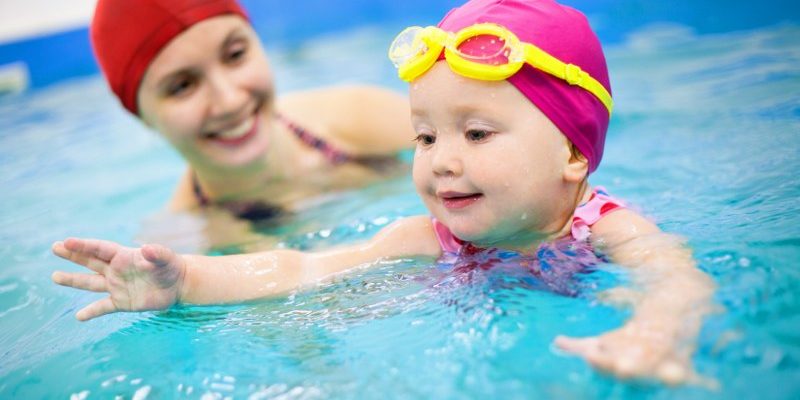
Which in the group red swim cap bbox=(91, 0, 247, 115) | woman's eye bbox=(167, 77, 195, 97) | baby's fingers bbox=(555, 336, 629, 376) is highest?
red swim cap bbox=(91, 0, 247, 115)

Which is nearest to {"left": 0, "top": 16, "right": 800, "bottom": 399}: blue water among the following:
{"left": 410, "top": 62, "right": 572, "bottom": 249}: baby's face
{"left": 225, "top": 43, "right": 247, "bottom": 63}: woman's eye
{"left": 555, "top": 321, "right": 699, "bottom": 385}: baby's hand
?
{"left": 555, "top": 321, "right": 699, "bottom": 385}: baby's hand

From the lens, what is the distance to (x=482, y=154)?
7.56 ft

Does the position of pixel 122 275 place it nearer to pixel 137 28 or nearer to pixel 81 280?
pixel 81 280

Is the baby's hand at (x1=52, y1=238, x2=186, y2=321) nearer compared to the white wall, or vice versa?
the baby's hand at (x1=52, y1=238, x2=186, y2=321)

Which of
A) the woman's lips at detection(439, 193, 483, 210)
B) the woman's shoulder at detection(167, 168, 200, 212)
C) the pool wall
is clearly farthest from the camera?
the pool wall

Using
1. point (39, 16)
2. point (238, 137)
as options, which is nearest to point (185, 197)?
point (238, 137)

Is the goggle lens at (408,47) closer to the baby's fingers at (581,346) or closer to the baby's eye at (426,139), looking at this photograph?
the baby's eye at (426,139)

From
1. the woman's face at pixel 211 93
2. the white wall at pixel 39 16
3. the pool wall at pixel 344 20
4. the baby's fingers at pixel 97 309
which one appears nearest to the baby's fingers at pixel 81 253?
the baby's fingers at pixel 97 309

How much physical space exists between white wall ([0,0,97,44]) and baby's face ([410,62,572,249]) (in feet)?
29.4

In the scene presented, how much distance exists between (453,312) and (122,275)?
107cm

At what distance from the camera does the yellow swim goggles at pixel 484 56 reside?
89.9 inches

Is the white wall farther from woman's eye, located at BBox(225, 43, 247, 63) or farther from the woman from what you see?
woman's eye, located at BBox(225, 43, 247, 63)

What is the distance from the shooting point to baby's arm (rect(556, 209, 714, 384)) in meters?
1.77

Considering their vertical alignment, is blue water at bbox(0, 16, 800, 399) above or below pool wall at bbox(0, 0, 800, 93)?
below
